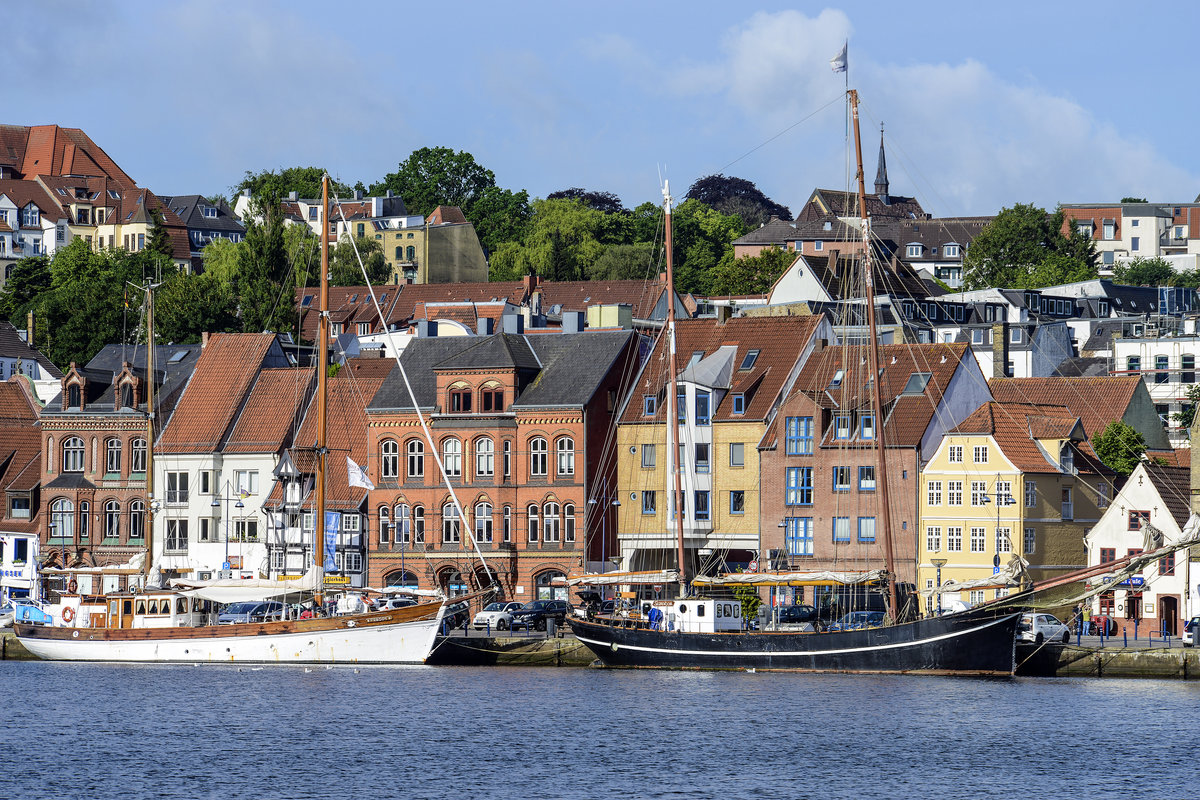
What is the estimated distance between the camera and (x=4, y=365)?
158 metres

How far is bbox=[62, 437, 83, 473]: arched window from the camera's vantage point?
113312mm

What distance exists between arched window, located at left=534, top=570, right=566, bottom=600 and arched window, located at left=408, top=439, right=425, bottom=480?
8.51 m

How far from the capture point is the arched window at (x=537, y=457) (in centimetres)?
10281

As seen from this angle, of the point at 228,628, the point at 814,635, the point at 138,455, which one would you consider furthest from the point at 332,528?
the point at 814,635

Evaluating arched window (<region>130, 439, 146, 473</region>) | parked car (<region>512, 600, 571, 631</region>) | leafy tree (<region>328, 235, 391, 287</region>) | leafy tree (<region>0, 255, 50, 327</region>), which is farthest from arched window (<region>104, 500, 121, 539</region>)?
leafy tree (<region>0, 255, 50, 327</region>)

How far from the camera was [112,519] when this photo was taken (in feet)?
370

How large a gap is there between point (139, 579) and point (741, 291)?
273 feet

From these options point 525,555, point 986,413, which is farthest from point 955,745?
point 525,555

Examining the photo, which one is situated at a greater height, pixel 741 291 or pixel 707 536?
pixel 741 291

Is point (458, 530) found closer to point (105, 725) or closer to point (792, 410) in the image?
point (792, 410)

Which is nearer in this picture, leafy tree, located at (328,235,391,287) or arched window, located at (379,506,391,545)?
arched window, located at (379,506,391,545)

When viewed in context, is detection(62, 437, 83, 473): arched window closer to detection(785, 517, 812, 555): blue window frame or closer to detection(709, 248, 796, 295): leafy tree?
detection(785, 517, 812, 555): blue window frame

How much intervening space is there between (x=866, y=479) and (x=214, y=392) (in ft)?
129

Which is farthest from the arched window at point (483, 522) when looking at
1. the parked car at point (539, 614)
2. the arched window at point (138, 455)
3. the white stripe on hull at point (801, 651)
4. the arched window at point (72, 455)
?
the arched window at point (72, 455)
